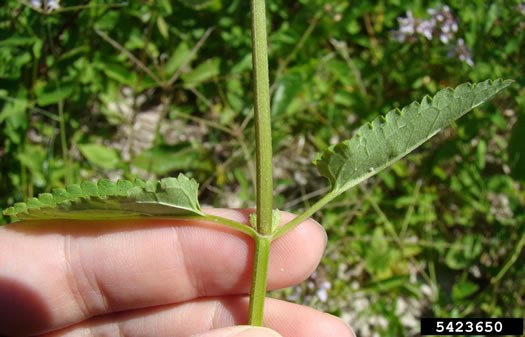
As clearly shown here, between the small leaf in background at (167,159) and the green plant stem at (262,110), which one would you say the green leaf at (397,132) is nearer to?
the green plant stem at (262,110)

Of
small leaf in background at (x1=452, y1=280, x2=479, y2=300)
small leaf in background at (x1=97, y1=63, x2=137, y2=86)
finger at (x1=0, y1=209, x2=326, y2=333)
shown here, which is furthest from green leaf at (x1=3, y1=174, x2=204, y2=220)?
small leaf in background at (x1=452, y1=280, x2=479, y2=300)

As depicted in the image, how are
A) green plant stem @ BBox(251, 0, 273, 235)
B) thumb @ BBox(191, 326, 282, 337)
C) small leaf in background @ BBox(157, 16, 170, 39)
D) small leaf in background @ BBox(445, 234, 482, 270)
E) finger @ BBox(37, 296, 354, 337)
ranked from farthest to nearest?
small leaf in background @ BBox(445, 234, 482, 270) < small leaf in background @ BBox(157, 16, 170, 39) < finger @ BBox(37, 296, 354, 337) < thumb @ BBox(191, 326, 282, 337) < green plant stem @ BBox(251, 0, 273, 235)

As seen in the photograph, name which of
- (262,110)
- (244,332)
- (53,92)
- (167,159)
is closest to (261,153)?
(262,110)

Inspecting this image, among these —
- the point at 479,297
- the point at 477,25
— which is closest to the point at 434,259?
the point at 479,297

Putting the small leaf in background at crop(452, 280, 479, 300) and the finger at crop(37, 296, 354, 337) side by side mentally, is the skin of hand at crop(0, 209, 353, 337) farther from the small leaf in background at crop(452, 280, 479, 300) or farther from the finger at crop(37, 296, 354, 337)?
the small leaf in background at crop(452, 280, 479, 300)

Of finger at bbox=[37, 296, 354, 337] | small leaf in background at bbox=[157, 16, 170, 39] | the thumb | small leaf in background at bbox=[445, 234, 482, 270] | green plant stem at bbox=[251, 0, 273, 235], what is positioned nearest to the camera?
green plant stem at bbox=[251, 0, 273, 235]

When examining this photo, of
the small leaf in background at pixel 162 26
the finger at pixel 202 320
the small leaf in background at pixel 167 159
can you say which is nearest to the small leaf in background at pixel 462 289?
the finger at pixel 202 320
